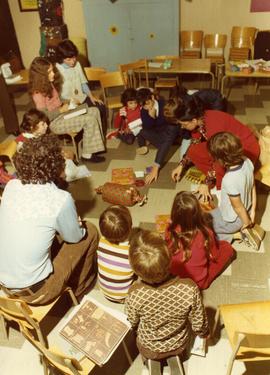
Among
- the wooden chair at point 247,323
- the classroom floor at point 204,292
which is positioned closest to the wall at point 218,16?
the classroom floor at point 204,292

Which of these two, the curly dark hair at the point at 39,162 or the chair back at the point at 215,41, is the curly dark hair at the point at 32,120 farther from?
the chair back at the point at 215,41

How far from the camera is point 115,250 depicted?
283cm

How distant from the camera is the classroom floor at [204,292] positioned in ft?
8.95

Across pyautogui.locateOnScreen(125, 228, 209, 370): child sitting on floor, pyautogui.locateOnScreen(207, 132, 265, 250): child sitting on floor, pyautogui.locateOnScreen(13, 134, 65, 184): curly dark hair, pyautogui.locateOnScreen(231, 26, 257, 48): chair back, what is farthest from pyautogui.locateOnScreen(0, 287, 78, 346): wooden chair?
pyautogui.locateOnScreen(231, 26, 257, 48): chair back

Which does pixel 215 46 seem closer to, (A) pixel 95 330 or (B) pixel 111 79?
(B) pixel 111 79

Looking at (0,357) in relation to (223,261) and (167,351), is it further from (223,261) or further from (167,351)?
(223,261)

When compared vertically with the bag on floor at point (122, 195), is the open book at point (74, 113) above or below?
above

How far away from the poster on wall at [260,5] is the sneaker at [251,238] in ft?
17.5

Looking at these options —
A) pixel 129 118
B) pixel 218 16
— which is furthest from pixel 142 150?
pixel 218 16

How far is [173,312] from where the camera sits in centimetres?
212

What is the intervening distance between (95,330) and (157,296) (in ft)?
2.17

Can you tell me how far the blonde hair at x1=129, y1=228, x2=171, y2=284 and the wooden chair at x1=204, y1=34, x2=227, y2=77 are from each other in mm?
5980

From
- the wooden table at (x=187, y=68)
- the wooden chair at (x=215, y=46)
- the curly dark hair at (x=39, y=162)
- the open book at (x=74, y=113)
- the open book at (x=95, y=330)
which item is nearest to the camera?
the open book at (x=95, y=330)

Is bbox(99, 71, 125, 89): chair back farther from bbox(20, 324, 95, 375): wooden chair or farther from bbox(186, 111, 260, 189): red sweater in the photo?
bbox(20, 324, 95, 375): wooden chair
